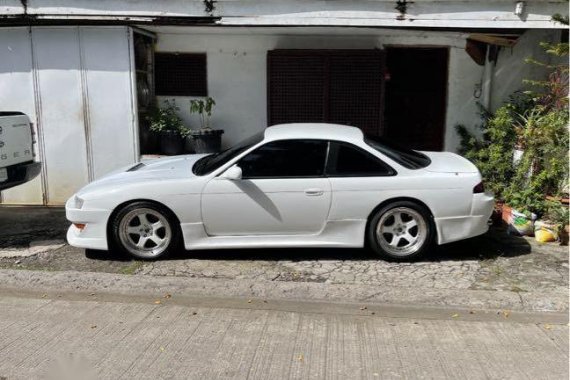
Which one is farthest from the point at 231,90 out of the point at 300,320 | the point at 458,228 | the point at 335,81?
the point at 300,320

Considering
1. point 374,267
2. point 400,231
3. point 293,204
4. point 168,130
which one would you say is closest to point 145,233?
point 293,204

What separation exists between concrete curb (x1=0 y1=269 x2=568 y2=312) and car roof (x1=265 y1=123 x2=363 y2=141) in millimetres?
1537

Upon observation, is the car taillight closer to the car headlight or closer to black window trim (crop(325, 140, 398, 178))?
black window trim (crop(325, 140, 398, 178))

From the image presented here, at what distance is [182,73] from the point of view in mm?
9031

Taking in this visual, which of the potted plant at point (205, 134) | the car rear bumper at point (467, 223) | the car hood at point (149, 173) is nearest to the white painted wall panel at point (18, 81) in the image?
the potted plant at point (205, 134)

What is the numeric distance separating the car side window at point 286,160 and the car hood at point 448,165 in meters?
1.16

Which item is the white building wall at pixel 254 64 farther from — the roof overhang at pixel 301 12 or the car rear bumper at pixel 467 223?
the car rear bumper at pixel 467 223

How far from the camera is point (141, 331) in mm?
4258

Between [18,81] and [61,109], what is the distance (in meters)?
0.73

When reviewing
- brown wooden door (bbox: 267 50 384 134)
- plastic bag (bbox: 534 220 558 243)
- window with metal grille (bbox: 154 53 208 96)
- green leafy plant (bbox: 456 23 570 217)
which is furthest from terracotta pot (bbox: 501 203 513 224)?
window with metal grille (bbox: 154 53 208 96)

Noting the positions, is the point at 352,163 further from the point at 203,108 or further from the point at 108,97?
the point at 108,97

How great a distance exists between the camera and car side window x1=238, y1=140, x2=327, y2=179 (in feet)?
18.4

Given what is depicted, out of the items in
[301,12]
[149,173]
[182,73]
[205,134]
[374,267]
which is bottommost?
[374,267]

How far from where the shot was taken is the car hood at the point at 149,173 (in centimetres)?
570
